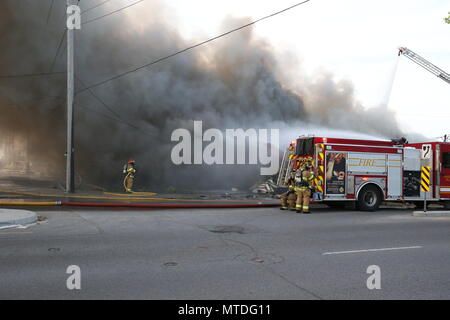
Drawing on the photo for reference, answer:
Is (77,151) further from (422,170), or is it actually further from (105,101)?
(422,170)

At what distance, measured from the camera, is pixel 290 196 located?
37.3 feet

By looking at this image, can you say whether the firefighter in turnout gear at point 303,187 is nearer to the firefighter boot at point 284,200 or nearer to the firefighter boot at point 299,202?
the firefighter boot at point 299,202

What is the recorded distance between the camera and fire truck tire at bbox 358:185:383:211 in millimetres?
11641

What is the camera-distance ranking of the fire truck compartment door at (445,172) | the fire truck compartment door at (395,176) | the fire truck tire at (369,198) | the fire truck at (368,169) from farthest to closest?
1. the fire truck compartment door at (445,172)
2. the fire truck compartment door at (395,176)
3. the fire truck tire at (369,198)
4. the fire truck at (368,169)

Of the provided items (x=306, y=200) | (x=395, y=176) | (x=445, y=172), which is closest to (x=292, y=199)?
(x=306, y=200)

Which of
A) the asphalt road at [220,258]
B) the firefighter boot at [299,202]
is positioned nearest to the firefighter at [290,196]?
the firefighter boot at [299,202]

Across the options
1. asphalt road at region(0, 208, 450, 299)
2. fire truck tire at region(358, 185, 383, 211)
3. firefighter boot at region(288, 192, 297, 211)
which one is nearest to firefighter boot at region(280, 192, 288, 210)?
firefighter boot at region(288, 192, 297, 211)

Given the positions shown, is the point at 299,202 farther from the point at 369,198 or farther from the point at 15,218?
the point at 15,218

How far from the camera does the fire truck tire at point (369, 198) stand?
1164 cm

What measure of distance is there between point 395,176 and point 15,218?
33.1ft

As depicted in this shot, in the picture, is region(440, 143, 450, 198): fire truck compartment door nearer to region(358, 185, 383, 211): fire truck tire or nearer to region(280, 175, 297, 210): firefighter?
region(358, 185, 383, 211): fire truck tire

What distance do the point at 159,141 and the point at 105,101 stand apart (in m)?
3.60

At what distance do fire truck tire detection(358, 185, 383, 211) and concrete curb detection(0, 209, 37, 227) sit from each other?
335 inches
